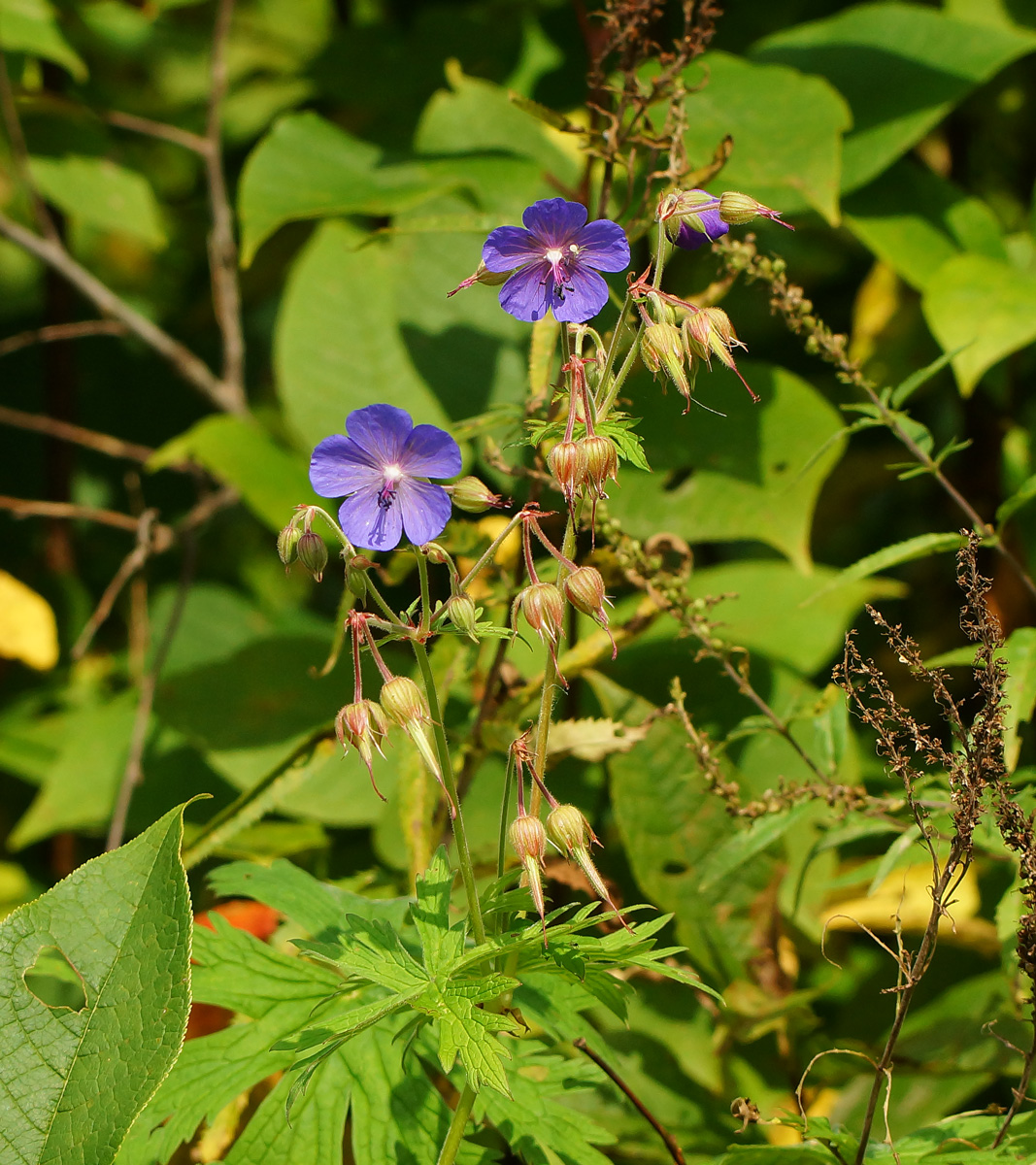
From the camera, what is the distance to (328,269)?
1749 mm

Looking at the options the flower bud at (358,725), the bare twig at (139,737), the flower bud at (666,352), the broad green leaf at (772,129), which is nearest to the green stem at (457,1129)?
the flower bud at (358,725)

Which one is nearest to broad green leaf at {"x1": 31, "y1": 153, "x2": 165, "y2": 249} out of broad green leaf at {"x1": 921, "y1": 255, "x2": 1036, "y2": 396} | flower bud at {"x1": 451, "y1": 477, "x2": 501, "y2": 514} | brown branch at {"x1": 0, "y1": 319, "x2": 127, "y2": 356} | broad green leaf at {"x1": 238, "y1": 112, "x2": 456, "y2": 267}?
brown branch at {"x1": 0, "y1": 319, "x2": 127, "y2": 356}

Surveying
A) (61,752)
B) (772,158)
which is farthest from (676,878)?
(61,752)

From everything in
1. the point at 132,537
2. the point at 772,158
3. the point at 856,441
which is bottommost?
the point at 132,537

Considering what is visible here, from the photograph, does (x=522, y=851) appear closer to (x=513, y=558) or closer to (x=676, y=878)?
(x=676, y=878)

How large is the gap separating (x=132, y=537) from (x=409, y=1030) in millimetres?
1821

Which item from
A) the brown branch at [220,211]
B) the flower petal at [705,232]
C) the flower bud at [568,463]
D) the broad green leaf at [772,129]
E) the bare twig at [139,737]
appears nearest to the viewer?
the flower bud at [568,463]

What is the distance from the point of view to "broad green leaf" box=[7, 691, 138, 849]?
164cm

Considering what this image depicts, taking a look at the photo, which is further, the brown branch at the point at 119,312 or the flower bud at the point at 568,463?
the brown branch at the point at 119,312

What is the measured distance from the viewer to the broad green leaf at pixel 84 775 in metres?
1.64

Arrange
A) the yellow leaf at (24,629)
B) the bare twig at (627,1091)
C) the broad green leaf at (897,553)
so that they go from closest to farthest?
the bare twig at (627,1091)
the broad green leaf at (897,553)
the yellow leaf at (24,629)

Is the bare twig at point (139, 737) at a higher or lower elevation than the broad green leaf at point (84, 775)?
higher

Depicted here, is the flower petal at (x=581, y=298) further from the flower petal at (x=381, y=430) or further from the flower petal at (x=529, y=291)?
the flower petal at (x=381, y=430)

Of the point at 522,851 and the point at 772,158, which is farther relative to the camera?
the point at 772,158
